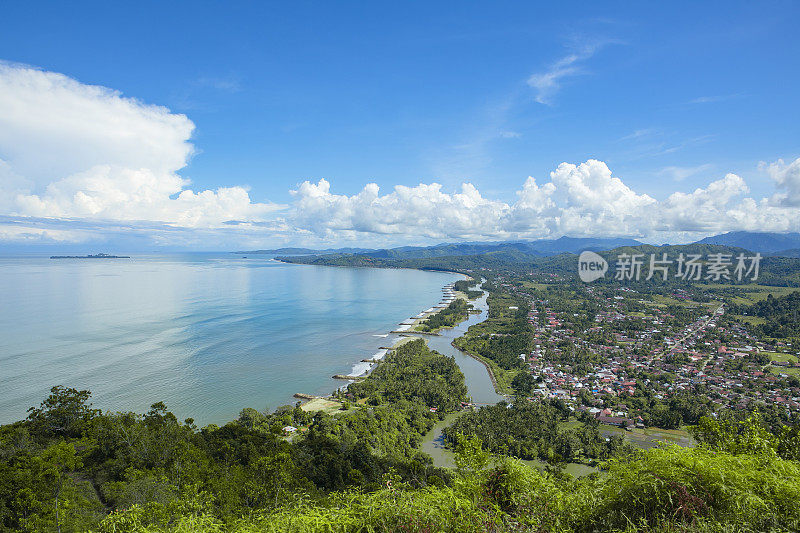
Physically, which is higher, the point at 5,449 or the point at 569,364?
the point at 5,449

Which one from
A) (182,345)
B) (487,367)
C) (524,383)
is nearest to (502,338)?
(487,367)

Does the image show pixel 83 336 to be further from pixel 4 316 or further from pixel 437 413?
pixel 437 413

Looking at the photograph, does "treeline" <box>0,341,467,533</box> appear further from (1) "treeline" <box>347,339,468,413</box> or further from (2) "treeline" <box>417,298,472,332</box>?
(2) "treeline" <box>417,298,472,332</box>

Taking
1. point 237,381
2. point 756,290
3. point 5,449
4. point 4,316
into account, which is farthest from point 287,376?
point 756,290

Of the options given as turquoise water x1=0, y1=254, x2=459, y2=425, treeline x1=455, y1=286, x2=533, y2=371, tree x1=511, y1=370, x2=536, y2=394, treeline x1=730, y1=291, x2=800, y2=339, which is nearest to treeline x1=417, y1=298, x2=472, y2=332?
treeline x1=455, y1=286, x2=533, y2=371

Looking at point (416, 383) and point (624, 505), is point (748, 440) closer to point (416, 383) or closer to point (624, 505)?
point (624, 505)

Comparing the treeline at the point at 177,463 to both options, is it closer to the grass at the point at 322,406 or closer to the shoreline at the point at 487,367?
the grass at the point at 322,406
